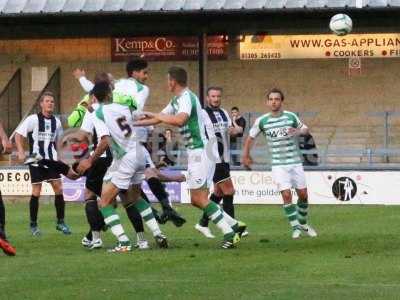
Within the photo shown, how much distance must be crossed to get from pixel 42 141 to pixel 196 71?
54.6 feet

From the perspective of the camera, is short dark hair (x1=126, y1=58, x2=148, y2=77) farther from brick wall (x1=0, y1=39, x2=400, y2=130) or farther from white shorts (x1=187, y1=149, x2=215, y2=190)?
brick wall (x1=0, y1=39, x2=400, y2=130)

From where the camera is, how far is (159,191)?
18938mm

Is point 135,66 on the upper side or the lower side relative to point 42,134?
upper

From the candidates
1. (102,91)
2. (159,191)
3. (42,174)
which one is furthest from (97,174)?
(42,174)

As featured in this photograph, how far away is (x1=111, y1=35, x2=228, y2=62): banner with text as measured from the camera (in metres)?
35.8

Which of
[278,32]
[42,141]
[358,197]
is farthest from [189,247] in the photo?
[278,32]

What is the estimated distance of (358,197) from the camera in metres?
28.3

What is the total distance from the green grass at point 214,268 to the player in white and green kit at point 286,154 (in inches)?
15.0

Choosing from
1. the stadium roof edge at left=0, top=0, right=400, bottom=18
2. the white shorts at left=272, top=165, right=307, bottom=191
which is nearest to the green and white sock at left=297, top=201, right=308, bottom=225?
the white shorts at left=272, top=165, right=307, bottom=191

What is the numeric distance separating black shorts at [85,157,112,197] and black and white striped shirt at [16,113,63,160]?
371cm

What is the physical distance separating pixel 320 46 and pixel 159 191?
56.1 ft

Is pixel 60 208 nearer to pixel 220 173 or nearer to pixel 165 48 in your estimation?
pixel 220 173

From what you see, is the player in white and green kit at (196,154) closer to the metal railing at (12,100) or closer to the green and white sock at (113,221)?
the green and white sock at (113,221)

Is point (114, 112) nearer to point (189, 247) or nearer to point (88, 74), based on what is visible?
point (189, 247)
